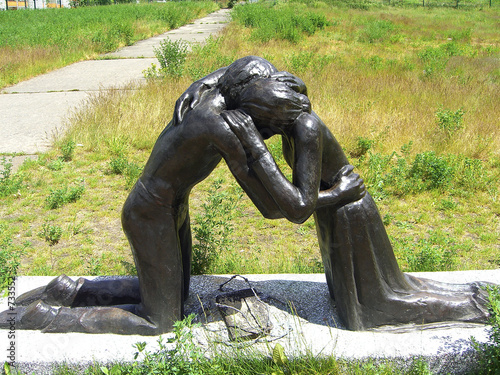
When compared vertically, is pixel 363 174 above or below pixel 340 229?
below

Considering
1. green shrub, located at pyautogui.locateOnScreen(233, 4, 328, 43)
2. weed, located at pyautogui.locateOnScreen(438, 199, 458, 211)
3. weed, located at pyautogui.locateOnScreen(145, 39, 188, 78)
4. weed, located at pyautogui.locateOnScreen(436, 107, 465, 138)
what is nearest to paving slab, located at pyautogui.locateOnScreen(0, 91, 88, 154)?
weed, located at pyautogui.locateOnScreen(145, 39, 188, 78)

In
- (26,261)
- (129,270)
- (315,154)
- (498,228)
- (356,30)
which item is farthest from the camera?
(356,30)

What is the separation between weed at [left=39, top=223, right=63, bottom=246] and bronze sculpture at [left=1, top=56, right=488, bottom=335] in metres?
1.84

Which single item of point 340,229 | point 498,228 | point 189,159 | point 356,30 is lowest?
point 498,228

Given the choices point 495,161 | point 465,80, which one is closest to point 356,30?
point 465,80

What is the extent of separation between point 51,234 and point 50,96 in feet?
21.4

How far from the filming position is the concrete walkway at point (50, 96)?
7641 millimetres

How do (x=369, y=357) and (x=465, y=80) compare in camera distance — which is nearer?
(x=369, y=357)

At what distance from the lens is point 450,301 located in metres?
2.78

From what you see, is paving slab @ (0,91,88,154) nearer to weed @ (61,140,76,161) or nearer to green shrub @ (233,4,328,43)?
weed @ (61,140,76,161)

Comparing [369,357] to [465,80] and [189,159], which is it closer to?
[189,159]

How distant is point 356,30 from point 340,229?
19.3m

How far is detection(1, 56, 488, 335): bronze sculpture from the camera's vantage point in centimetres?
237

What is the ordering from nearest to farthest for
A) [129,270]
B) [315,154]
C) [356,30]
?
1. [315,154]
2. [129,270]
3. [356,30]
